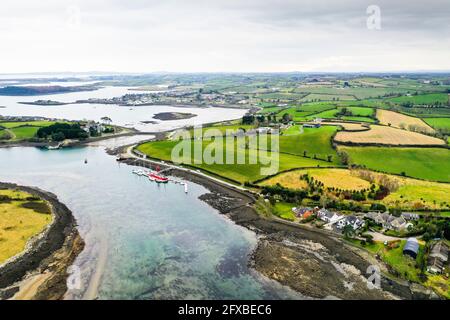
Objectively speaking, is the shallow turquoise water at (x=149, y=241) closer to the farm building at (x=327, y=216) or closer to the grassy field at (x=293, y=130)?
the farm building at (x=327, y=216)

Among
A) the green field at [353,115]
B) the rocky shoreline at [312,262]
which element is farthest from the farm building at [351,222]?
the green field at [353,115]

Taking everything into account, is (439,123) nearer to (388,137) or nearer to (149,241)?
(388,137)

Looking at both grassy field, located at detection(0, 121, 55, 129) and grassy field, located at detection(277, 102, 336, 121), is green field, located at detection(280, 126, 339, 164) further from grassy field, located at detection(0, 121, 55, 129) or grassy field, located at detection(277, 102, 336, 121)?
grassy field, located at detection(0, 121, 55, 129)

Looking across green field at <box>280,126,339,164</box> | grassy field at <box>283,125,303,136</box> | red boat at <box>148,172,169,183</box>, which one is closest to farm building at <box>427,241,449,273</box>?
green field at <box>280,126,339,164</box>

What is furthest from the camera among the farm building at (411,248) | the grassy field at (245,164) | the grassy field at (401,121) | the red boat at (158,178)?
the grassy field at (401,121)

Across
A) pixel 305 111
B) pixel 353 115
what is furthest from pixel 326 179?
pixel 305 111
